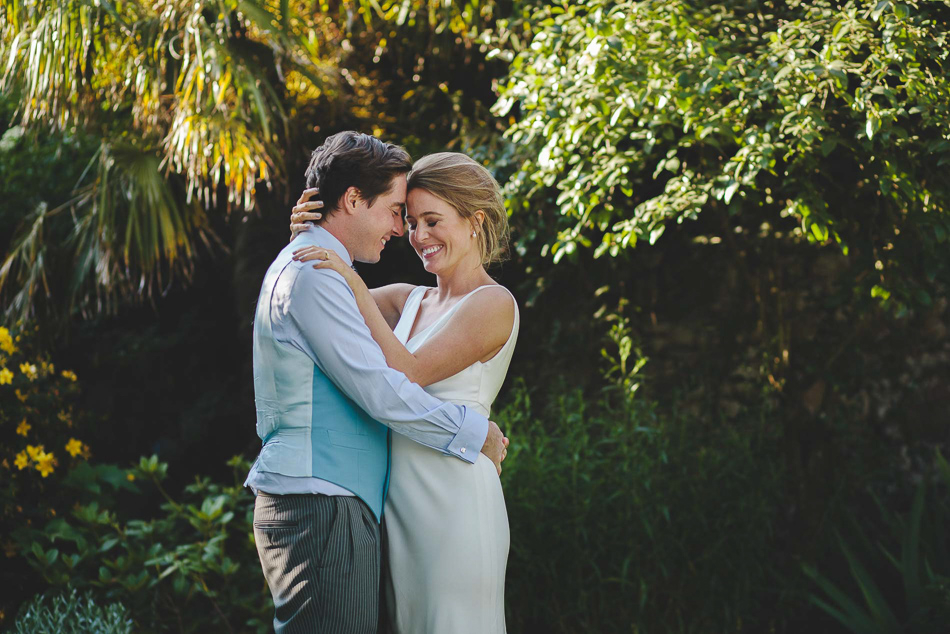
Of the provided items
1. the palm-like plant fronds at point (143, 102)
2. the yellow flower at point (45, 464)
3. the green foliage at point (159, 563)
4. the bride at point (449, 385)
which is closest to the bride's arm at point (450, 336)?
the bride at point (449, 385)

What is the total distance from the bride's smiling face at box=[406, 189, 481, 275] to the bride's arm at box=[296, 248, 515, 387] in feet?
0.50

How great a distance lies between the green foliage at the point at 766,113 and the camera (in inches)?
106

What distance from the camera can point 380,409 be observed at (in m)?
1.83

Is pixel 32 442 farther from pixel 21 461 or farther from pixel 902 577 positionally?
pixel 902 577

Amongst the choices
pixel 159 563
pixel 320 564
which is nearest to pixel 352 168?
pixel 320 564

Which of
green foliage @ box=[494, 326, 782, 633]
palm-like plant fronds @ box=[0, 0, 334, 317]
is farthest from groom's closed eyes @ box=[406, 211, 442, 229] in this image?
palm-like plant fronds @ box=[0, 0, 334, 317]

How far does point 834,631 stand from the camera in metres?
4.06

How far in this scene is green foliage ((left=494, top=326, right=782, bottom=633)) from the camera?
341cm

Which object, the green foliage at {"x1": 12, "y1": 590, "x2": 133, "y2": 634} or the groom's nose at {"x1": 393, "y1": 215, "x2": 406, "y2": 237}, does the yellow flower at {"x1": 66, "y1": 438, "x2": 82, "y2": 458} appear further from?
the groom's nose at {"x1": 393, "y1": 215, "x2": 406, "y2": 237}

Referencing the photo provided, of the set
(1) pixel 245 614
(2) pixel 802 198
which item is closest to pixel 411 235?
(2) pixel 802 198

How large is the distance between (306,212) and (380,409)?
0.57m

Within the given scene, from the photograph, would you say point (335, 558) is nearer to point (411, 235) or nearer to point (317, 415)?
point (317, 415)

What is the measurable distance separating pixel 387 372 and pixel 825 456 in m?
3.45

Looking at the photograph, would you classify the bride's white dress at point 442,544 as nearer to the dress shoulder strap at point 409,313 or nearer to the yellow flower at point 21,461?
the dress shoulder strap at point 409,313
